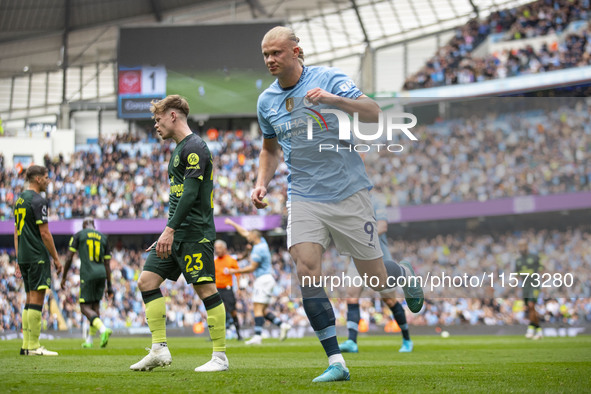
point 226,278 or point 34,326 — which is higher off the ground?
point 226,278

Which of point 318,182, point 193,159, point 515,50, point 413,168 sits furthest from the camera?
point 515,50

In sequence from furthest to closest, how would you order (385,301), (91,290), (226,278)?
(226,278) → (91,290) → (385,301)

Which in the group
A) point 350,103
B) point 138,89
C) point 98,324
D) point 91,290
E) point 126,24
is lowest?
point 98,324

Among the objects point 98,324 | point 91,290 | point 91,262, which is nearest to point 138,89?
point 91,262

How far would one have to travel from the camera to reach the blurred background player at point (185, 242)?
240 inches

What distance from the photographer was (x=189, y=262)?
6145mm

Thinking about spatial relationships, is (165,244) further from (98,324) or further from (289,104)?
(98,324)

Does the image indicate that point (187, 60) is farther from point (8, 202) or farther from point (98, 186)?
point (8, 202)

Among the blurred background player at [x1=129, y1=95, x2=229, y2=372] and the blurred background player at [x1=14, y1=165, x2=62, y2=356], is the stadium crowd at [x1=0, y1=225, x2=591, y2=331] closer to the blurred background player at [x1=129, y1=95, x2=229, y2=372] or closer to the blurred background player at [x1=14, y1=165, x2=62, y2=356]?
the blurred background player at [x1=129, y1=95, x2=229, y2=372]

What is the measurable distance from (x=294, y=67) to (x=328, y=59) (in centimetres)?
4030

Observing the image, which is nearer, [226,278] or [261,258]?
[261,258]

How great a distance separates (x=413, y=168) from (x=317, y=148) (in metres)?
6.97

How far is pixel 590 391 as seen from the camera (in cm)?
449

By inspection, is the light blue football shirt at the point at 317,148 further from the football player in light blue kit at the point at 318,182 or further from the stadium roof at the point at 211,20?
the stadium roof at the point at 211,20
